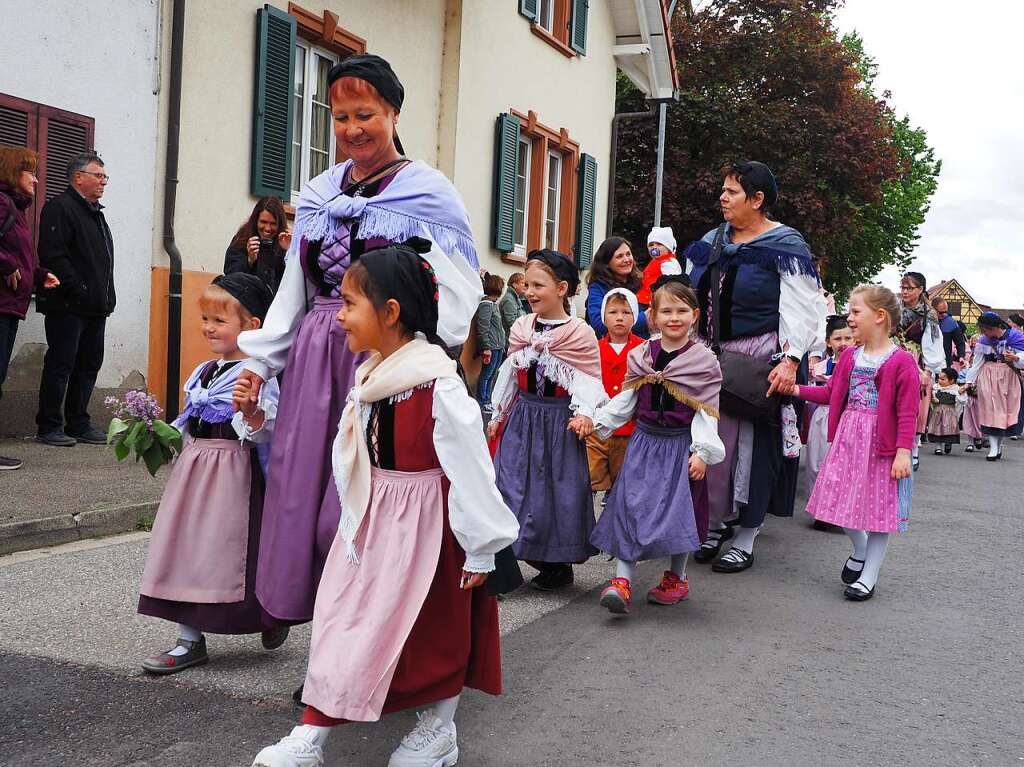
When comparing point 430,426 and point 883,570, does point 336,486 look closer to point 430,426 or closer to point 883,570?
point 430,426

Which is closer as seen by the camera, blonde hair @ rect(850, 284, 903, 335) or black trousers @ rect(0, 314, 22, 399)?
blonde hair @ rect(850, 284, 903, 335)

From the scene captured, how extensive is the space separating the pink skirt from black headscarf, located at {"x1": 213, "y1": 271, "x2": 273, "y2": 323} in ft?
10.9

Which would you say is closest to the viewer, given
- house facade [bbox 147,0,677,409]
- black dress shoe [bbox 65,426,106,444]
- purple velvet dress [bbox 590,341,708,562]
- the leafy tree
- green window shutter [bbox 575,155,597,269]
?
purple velvet dress [bbox 590,341,708,562]

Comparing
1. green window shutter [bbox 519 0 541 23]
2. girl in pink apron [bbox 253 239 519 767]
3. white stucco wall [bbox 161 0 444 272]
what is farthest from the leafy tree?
girl in pink apron [bbox 253 239 519 767]

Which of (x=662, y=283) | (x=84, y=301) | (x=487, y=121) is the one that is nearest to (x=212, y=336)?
(x=662, y=283)

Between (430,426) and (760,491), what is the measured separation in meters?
3.61

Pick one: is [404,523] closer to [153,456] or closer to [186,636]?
[186,636]

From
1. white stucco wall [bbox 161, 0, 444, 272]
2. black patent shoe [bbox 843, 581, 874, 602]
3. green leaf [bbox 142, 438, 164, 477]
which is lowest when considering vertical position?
black patent shoe [bbox 843, 581, 874, 602]

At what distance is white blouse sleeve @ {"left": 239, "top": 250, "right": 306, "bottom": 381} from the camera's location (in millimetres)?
3943

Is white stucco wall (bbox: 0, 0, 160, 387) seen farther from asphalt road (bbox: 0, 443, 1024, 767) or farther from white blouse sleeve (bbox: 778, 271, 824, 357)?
white blouse sleeve (bbox: 778, 271, 824, 357)

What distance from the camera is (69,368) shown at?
347 inches

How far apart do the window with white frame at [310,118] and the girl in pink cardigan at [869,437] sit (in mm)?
7355

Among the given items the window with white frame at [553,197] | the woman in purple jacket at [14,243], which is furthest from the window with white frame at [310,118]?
the window with white frame at [553,197]

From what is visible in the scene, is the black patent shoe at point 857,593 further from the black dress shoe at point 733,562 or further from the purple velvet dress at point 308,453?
the purple velvet dress at point 308,453
